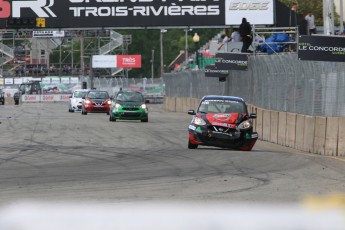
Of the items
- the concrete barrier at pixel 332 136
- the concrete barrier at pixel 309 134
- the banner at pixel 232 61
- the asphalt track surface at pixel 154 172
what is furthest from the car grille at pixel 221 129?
the banner at pixel 232 61

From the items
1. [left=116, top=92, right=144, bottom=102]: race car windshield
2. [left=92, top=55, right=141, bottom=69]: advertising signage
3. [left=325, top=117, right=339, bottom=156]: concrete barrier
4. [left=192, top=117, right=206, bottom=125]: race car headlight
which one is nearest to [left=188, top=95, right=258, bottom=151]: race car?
[left=192, top=117, right=206, bottom=125]: race car headlight

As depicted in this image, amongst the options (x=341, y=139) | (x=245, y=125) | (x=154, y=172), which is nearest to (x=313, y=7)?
(x=245, y=125)

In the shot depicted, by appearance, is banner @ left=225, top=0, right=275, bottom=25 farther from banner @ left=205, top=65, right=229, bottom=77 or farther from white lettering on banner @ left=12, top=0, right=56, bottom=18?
white lettering on banner @ left=12, top=0, right=56, bottom=18

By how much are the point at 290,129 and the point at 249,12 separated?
972 inches

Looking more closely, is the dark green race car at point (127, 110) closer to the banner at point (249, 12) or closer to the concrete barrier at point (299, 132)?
the banner at point (249, 12)

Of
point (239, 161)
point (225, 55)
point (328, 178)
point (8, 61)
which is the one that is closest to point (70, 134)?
point (225, 55)

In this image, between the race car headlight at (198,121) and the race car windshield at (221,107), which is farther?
the race car windshield at (221,107)

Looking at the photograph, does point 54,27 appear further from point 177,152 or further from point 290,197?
point 290,197

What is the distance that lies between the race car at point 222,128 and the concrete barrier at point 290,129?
6.38 feet

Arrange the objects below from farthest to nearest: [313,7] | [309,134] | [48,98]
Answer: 1. [48,98]
2. [313,7]
3. [309,134]

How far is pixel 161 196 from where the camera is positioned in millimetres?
10664

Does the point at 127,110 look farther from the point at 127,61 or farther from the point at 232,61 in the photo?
the point at 127,61

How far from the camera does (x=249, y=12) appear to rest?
47.0m

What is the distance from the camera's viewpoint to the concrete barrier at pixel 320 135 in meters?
19.7
